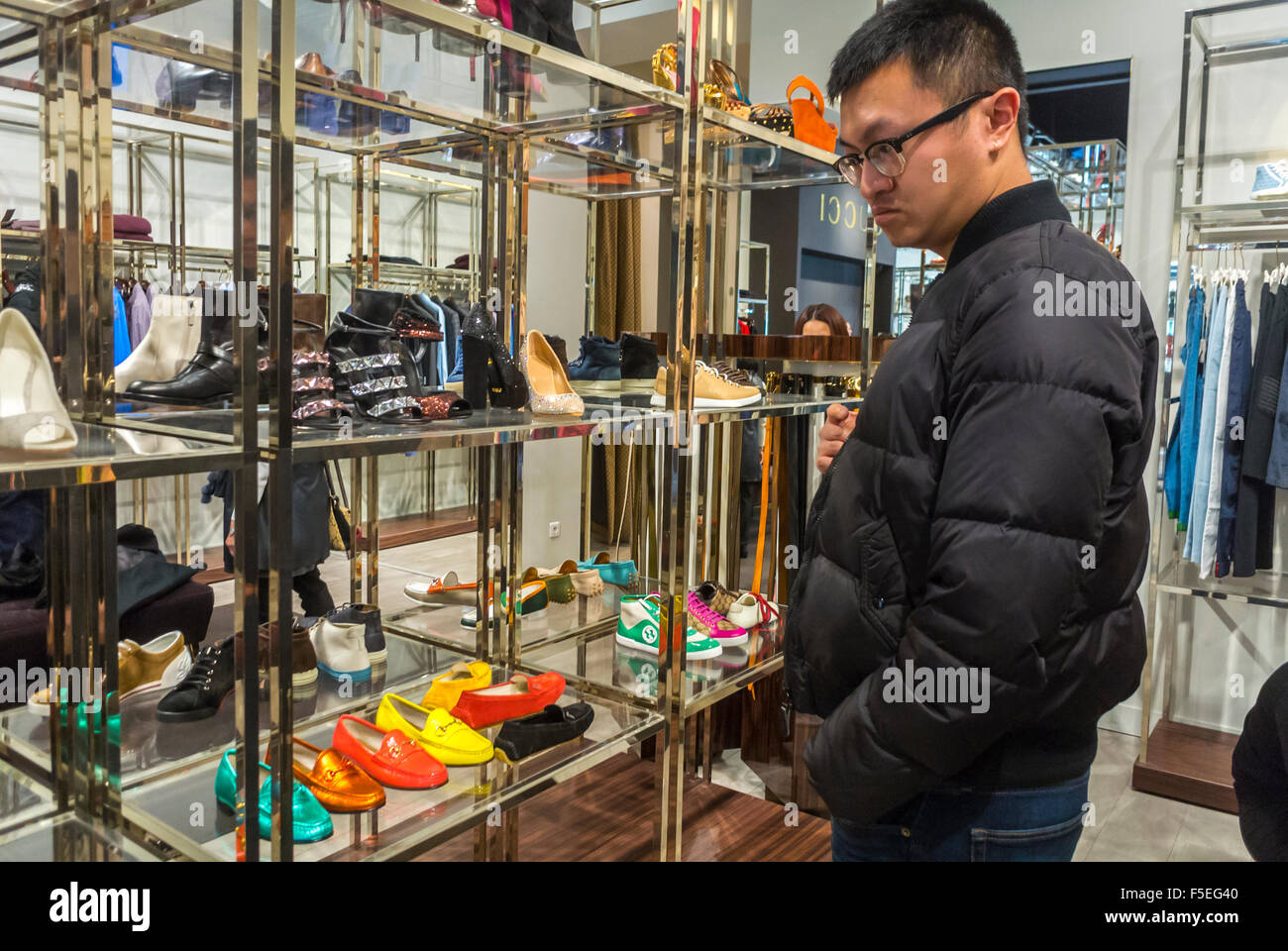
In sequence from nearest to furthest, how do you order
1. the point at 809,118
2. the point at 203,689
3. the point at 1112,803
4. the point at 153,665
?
the point at 203,689 < the point at 153,665 < the point at 809,118 < the point at 1112,803

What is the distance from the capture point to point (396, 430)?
4.93 feet

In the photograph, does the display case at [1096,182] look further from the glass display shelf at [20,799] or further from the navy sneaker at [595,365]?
the glass display shelf at [20,799]

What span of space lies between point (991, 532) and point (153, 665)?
1.50 m

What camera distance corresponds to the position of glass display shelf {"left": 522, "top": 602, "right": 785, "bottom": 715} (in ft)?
7.30

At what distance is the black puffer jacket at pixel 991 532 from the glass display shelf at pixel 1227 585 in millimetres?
2692

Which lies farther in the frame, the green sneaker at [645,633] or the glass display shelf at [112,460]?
the green sneaker at [645,633]

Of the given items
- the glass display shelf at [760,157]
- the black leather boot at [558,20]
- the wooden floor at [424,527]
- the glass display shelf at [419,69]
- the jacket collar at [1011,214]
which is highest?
the black leather boot at [558,20]

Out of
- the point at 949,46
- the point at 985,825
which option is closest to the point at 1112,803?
the point at 985,825

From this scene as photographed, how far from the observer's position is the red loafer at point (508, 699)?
1.93m

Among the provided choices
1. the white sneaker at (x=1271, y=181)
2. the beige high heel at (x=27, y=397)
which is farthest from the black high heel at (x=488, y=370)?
the white sneaker at (x=1271, y=181)

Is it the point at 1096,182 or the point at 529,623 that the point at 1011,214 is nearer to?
the point at 529,623

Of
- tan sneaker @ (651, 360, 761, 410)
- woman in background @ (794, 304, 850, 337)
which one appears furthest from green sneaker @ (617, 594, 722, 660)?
woman in background @ (794, 304, 850, 337)

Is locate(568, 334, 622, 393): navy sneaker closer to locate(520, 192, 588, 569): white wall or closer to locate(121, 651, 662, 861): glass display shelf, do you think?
locate(520, 192, 588, 569): white wall

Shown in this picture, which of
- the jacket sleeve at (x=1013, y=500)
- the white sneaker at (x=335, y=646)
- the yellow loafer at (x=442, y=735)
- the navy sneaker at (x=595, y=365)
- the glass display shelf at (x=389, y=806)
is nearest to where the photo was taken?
the jacket sleeve at (x=1013, y=500)
